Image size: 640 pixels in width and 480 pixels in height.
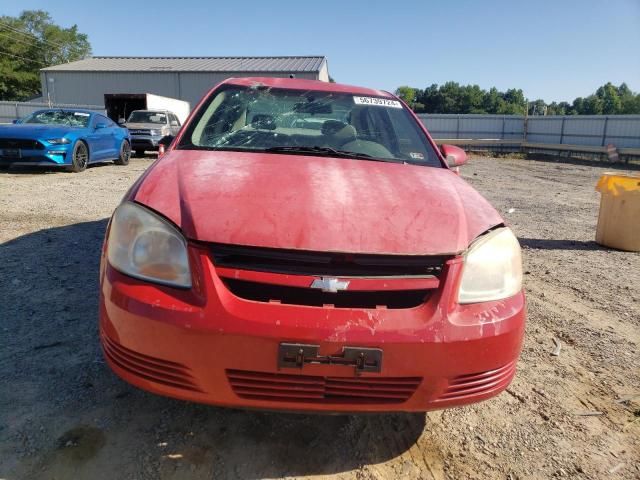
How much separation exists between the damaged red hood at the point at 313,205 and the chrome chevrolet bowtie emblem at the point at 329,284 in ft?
0.36

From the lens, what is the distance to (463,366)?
1612 millimetres

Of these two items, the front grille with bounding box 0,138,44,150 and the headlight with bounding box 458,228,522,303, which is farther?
the front grille with bounding box 0,138,44,150

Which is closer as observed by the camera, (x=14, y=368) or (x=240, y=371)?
(x=240, y=371)

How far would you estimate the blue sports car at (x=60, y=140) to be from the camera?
8.92 m

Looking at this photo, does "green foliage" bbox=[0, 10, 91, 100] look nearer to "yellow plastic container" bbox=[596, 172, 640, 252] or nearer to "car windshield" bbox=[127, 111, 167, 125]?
"car windshield" bbox=[127, 111, 167, 125]

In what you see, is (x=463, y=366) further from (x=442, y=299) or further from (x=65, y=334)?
(x=65, y=334)

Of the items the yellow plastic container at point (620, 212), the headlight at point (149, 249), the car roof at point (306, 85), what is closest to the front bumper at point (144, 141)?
the car roof at point (306, 85)

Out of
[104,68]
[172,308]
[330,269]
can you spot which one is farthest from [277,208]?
[104,68]

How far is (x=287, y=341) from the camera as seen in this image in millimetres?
1496

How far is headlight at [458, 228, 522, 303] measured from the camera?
170 cm

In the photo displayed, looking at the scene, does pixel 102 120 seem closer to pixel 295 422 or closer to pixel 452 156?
pixel 452 156

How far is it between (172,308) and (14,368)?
4.58 ft

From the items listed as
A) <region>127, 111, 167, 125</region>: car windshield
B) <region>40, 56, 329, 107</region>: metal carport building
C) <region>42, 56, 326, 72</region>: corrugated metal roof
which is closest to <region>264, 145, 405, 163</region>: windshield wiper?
<region>127, 111, 167, 125</region>: car windshield

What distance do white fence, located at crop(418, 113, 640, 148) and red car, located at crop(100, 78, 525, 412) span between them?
22.0 m
